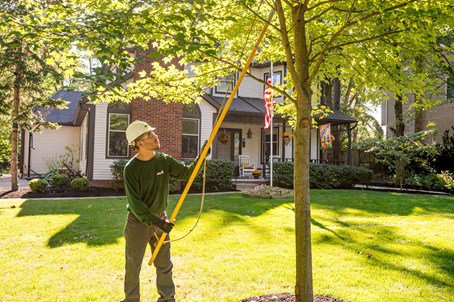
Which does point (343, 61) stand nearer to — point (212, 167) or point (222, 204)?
point (222, 204)

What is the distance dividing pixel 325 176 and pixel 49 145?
54.9 ft

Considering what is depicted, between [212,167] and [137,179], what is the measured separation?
→ 446 inches

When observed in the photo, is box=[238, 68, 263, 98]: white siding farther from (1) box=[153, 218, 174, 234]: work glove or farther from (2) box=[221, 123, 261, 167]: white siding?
(1) box=[153, 218, 174, 234]: work glove

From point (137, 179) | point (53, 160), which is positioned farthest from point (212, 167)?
point (53, 160)

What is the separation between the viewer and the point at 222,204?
11.1m

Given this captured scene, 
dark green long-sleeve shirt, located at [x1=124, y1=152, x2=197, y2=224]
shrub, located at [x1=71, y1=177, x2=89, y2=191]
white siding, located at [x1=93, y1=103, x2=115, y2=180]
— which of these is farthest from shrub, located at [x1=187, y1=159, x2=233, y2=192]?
dark green long-sleeve shirt, located at [x1=124, y1=152, x2=197, y2=224]

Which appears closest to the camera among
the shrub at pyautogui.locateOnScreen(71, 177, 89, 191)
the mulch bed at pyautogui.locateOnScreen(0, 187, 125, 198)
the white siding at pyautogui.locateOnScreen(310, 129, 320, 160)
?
the mulch bed at pyautogui.locateOnScreen(0, 187, 125, 198)

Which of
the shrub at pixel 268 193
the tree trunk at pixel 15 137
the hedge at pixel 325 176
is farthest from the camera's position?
the hedge at pixel 325 176

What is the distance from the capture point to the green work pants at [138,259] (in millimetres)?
3803

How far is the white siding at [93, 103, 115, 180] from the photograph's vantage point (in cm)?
1539

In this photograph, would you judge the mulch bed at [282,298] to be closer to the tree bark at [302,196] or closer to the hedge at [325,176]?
the tree bark at [302,196]

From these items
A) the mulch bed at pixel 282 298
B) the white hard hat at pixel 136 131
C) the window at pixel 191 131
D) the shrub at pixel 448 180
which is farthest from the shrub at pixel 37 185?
the shrub at pixel 448 180

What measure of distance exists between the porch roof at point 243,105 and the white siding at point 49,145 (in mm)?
10378

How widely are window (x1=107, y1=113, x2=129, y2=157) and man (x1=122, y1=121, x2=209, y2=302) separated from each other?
1229cm
